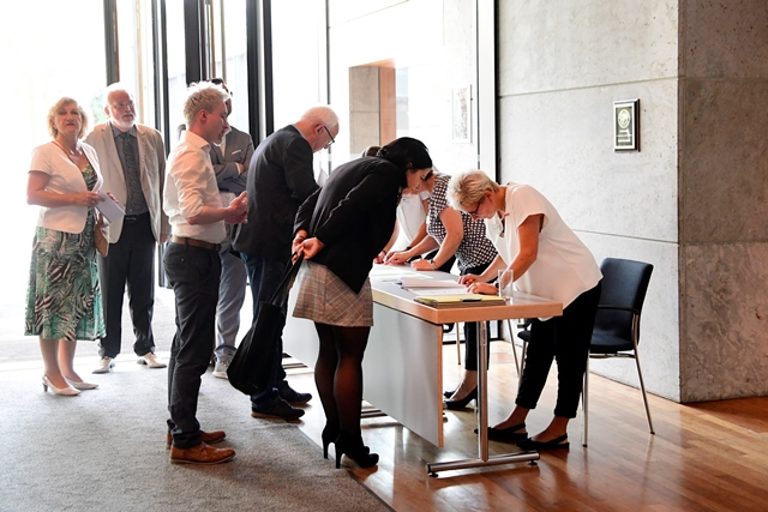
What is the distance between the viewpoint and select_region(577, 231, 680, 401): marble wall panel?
5926mm

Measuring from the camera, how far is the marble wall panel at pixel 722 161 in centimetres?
582

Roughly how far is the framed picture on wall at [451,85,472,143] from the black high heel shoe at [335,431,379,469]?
3673mm

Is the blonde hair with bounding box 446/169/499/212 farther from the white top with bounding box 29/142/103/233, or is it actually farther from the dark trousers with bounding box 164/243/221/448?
the white top with bounding box 29/142/103/233

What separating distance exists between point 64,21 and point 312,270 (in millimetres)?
5001

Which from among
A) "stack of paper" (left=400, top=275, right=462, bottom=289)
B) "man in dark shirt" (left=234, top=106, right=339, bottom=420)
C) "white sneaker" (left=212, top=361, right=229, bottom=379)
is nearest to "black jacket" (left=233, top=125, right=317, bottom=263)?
"man in dark shirt" (left=234, top=106, right=339, bottom=420)

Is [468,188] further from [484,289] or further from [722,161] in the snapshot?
[722,161]

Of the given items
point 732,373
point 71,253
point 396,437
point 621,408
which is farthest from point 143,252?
point 732,373

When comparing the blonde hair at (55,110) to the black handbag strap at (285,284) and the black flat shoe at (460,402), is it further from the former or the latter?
the black flat shoe at (460,402)

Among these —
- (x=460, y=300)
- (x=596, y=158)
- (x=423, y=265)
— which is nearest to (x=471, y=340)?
(x=423, y=265)

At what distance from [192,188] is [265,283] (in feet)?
3.06

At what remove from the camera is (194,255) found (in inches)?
187

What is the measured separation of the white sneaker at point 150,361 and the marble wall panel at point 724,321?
339 cm

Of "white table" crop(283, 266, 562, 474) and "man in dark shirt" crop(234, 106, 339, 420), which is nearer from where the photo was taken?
"white table" crop(283, 266, 562, 474)

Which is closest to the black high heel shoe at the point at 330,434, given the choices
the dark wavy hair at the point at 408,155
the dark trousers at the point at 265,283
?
the dark trousers at the point at 265,283
